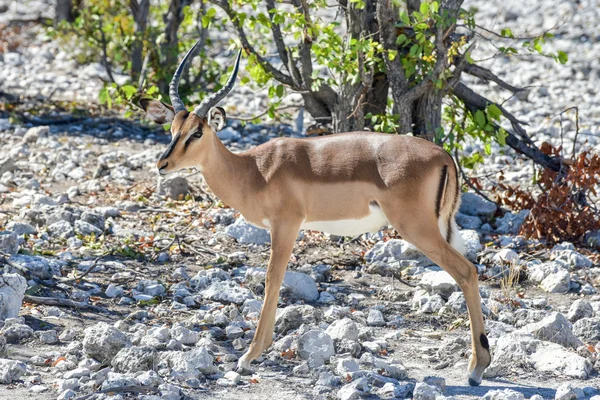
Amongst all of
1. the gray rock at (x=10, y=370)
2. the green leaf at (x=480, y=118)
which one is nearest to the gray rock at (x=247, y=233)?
the green leaf at (x=480, y=118)

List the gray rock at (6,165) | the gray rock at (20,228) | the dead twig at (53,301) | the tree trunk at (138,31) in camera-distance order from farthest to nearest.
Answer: the tree trunk at (138,31)
the gray rock at (6,165)
the gray rock at (20,228)
the dead twig at (53,301)

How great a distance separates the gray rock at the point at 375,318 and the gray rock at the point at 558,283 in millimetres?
1670

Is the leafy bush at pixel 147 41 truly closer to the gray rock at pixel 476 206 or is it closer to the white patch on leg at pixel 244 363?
the gray rock at pixel 476 206

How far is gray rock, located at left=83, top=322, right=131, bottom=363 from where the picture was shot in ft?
19.8

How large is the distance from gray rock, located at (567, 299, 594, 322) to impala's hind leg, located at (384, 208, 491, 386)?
1.39 m

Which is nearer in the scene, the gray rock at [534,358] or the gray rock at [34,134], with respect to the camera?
the gray rock at [534,358]

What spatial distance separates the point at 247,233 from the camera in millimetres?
9125

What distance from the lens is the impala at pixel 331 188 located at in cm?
618

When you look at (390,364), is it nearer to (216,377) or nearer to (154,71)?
(216,377)

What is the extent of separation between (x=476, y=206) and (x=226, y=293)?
3592mm

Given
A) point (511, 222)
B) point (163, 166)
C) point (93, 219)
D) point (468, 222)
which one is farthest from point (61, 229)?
point (511, 222)

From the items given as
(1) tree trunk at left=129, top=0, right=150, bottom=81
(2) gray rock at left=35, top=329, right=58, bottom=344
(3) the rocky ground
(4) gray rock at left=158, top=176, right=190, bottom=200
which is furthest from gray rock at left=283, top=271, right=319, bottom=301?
(1) tree trunk at left=129, top=0, right=150, bottom=81

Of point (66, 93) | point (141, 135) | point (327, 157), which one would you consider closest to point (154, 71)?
point (141, 135)

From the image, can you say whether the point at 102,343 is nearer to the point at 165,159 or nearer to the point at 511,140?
the point at 165,159
